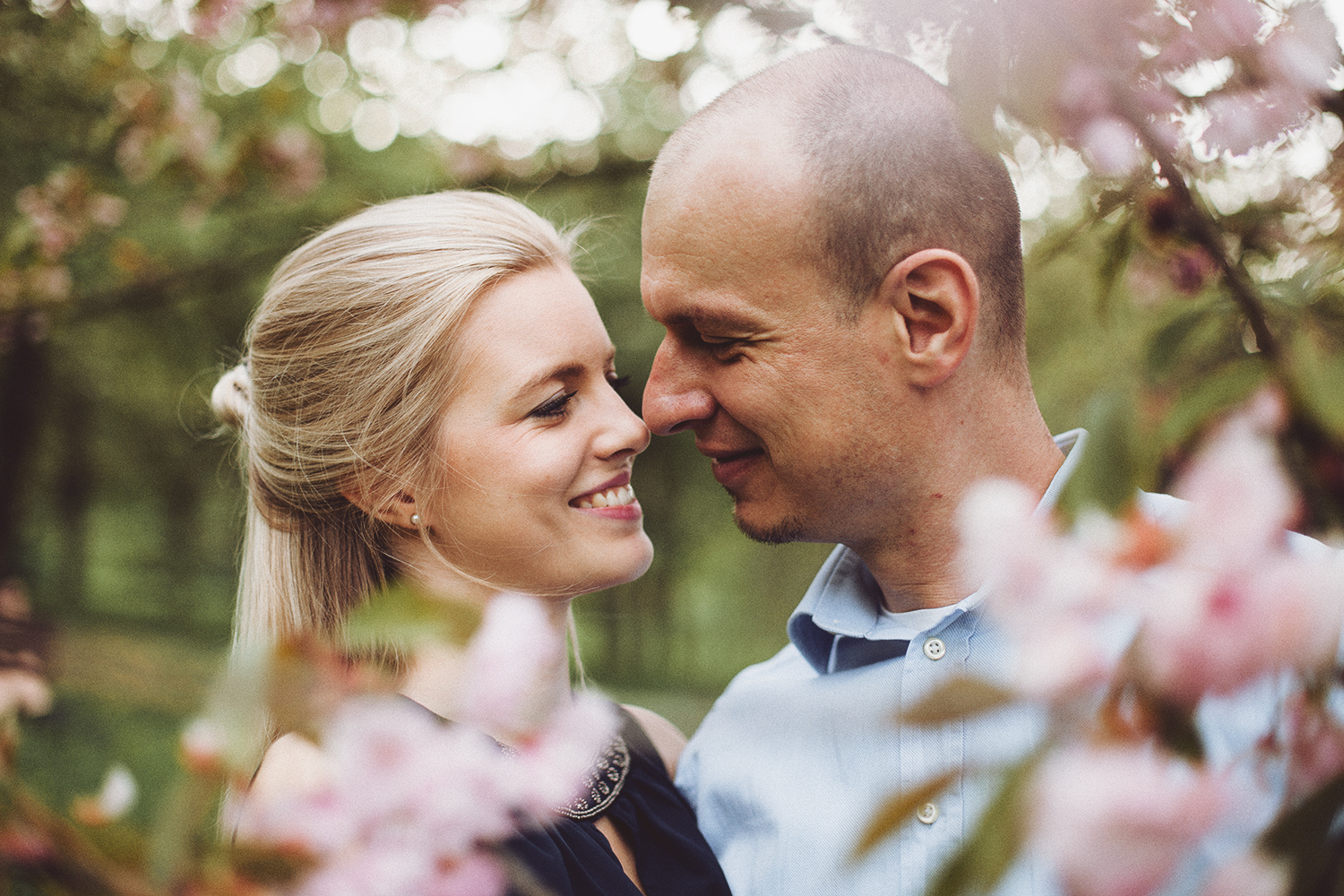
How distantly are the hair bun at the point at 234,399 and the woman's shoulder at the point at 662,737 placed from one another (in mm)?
1147

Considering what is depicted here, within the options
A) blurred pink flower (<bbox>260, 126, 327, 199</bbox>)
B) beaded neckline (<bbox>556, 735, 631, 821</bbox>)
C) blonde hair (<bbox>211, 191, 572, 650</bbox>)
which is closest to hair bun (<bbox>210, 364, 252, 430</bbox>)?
blonde hair (<bbox>211, 191, 572, 650</bbox>)

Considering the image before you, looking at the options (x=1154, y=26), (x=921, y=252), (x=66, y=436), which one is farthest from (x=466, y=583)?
(x=66, y=436)

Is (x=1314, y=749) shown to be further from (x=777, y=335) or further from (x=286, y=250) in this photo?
(x=286, y=250)

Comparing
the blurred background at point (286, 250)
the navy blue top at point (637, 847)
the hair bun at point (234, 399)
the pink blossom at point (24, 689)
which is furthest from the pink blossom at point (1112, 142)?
the pink blossom at point (24, 689)

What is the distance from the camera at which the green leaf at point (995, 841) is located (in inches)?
21.6

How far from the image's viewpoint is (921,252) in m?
1.71

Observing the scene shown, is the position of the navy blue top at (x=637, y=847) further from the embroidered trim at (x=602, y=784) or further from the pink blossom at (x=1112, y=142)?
the pink blossom at (x=1112, y=142)

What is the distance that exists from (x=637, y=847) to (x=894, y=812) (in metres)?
1.40

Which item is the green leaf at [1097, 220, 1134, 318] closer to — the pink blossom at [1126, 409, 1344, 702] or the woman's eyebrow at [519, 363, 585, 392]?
the pink blossom at [1126, 409, 1344, 702]

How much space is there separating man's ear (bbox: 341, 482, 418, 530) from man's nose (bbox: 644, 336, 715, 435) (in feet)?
1.73

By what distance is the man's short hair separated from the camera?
1761mm

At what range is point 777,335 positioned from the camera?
5.94 feet

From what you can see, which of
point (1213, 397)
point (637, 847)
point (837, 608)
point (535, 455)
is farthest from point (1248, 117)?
point (637, 847)

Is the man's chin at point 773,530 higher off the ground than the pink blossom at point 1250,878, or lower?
lower
